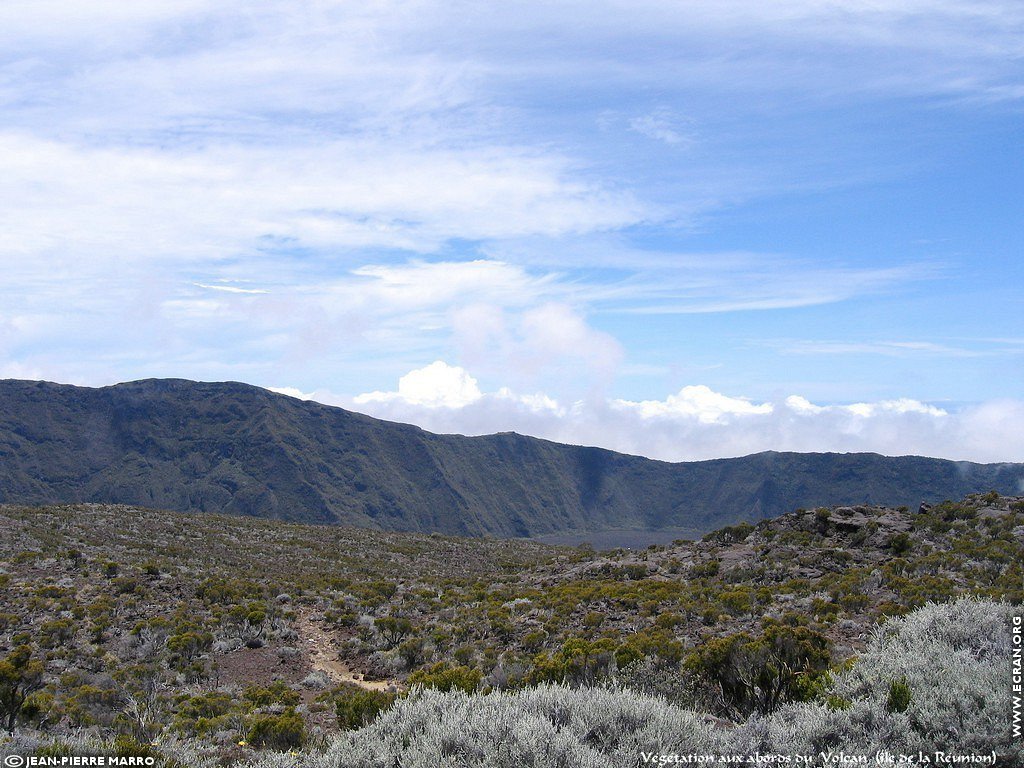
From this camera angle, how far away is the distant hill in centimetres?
13988

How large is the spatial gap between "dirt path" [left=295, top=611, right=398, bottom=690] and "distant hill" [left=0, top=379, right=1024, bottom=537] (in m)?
123

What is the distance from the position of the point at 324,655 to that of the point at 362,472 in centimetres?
14609

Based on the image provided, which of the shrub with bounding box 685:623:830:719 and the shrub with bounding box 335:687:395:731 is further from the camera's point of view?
the shrub with bounding box 335:687:395:731

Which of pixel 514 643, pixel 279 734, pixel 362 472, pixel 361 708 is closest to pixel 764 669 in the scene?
pixel 361 708

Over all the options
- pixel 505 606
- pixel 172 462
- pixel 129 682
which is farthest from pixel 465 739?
pixel 172 462

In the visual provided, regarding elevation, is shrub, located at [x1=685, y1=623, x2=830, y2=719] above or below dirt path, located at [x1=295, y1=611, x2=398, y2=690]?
above

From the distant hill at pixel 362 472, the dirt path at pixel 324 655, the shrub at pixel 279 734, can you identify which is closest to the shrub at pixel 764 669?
the shrub at pixel 279 734

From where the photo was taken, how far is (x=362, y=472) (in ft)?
526

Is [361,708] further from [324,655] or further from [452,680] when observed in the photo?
[324,655]

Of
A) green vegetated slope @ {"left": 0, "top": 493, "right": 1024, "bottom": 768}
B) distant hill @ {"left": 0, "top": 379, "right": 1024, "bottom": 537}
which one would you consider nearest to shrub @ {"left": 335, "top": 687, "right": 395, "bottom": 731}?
green vegetated slope @ {"left": 0, "top": 493, "right": 1024, "bottom": 768}

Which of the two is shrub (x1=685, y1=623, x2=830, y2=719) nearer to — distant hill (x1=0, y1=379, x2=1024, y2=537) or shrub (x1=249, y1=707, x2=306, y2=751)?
shrub (x1=249, y1=707, x2=306, y2=751)

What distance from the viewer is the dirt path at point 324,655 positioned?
16.3 metres

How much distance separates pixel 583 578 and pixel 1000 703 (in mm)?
21467

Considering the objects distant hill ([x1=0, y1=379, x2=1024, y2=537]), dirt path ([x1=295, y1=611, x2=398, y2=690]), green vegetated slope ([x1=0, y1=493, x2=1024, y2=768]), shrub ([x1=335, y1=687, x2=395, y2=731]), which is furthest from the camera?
distant hill ([x1=0, y1=379, x2=1024, y2=537])
